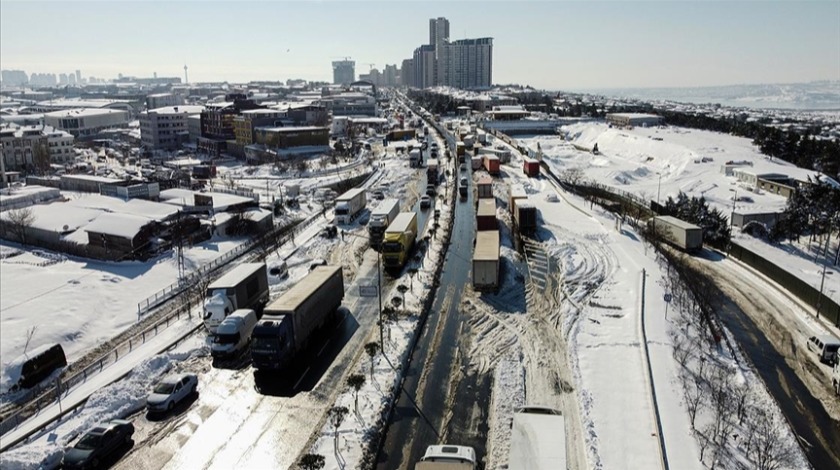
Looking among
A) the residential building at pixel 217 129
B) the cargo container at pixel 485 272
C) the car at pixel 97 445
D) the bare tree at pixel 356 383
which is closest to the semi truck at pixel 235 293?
the car at pixel 97 445

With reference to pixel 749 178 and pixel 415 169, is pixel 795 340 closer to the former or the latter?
pixel 749 178

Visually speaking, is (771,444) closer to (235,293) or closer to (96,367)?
(235,293)

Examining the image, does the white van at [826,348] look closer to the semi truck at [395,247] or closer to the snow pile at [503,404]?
the snow pile at [503,404]

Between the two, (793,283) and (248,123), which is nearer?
(793,283)

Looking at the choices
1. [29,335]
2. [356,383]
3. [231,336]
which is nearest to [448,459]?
[356,383]

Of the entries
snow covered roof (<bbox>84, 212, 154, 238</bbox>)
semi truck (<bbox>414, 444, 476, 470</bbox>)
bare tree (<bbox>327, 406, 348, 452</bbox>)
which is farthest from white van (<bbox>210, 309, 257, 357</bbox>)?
snow covered roof (<bbox>84, 212, 154, 238</bbox>)

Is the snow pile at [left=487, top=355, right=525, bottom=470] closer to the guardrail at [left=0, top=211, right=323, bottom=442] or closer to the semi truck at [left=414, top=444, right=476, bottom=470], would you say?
the semi truck at [left=414, top=444, right=476, bottom=470]
